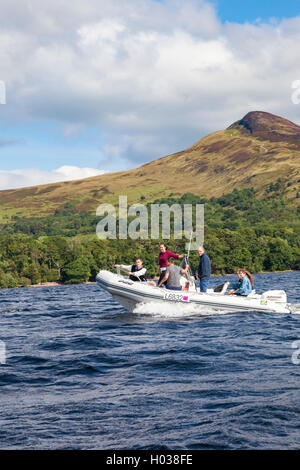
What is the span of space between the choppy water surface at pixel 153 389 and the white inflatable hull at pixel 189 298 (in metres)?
2.55

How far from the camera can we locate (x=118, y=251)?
349 feet

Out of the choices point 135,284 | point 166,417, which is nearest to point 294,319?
point 135,284

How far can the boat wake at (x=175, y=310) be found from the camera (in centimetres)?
1850

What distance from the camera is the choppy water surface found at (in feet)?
21.9

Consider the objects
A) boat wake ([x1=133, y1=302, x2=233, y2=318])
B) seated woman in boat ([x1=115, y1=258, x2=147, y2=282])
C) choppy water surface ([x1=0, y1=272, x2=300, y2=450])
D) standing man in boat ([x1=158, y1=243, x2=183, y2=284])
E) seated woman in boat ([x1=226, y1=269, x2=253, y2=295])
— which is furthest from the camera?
seated woman in boat ([x1=226, y1=269, x2=253, y2=295])

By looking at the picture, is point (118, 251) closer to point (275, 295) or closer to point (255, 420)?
point (275, 295)

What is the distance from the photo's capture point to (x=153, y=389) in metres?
8.80

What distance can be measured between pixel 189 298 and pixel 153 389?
9758 mm

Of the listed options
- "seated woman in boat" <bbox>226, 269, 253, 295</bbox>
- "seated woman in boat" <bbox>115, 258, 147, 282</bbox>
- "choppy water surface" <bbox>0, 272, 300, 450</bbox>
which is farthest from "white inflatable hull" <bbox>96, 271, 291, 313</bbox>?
"choppy water surface" <bbox>0, 272, 300, 450</bbox>

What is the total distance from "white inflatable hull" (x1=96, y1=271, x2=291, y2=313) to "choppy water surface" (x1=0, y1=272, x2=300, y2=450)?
2.55m

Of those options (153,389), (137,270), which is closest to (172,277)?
(137,270)

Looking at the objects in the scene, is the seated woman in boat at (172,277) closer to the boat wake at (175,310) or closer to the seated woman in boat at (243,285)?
the boat wake at (175,310)

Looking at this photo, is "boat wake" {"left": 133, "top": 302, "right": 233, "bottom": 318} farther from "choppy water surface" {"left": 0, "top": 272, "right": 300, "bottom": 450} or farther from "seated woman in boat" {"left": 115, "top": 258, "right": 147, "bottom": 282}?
"choppy water surface" {"left": 0, "top": 272, "right": 300, "bottom": 450}

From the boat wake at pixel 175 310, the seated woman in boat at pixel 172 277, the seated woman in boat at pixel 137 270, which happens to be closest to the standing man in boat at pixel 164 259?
the seated woman in boat at pixel 172 277
